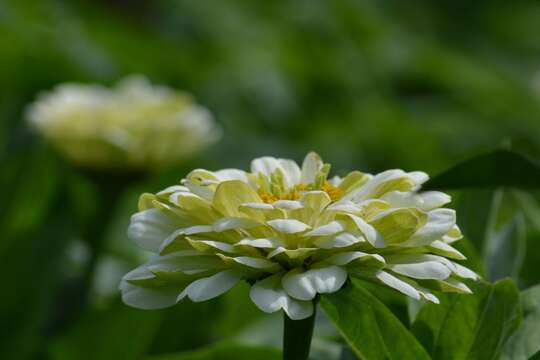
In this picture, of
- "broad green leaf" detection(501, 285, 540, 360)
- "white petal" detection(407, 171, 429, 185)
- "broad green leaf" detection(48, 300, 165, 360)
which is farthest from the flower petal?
"broad green leaf" detection(48, 300, 165, 360)

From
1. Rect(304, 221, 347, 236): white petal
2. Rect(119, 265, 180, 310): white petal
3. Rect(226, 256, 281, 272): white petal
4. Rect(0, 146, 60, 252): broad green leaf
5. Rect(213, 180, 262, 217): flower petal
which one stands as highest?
Rect(0, 146, 60, 252): broad green leaf

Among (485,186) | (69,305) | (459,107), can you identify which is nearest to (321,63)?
(459,107)

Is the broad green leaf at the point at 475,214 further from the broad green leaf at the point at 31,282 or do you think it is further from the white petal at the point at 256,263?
the broad green leaf at the point at 31,282

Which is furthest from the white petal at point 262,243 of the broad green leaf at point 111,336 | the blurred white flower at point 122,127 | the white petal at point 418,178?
the blurred white flower at point 122,127

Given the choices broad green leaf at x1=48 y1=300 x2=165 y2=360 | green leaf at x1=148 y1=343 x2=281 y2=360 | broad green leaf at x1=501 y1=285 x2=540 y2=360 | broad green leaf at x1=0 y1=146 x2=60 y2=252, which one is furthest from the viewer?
broad green leaf at x1=0 y1=146 x2=60 y2=252

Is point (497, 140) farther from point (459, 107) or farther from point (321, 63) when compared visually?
point (321, 63)

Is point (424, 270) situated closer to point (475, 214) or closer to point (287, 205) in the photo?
point (287, 205)

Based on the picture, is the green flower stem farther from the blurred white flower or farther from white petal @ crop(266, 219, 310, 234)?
the blurred white flower
